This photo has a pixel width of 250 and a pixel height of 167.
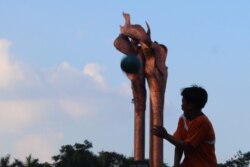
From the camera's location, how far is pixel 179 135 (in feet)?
20.0

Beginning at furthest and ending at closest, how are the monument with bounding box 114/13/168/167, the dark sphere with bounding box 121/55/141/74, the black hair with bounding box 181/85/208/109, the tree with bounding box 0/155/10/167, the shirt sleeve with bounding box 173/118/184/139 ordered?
the tree with bounding box 0/155/10/167
the monument with bounding box 114/13/168/167
the dark sphere with bounding box 121/55/141/74
the shirt sleeve with bounding box 173/118/184/139
the black hair with bounding box 181/85/208/109

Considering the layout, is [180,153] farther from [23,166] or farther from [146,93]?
[23,166]

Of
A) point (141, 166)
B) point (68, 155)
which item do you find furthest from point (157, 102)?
point (68, 155)

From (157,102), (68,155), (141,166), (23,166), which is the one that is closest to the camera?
(141,166)

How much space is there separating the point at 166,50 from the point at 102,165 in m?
19.3

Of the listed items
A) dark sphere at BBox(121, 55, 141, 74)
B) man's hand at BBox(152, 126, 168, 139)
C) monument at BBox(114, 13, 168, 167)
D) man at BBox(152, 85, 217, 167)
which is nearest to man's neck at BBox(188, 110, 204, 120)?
Result: man at BBox(152, 85, 217, 167)

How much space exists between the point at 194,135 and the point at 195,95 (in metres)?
0.29

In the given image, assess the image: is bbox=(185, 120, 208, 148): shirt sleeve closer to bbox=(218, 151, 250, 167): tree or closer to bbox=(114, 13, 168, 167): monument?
bbox=(114, 13, 168, 167): monument

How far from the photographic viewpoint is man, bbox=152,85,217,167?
5945 mm

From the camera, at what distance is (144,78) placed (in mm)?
23922

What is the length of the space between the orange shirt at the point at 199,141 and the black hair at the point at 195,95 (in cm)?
12

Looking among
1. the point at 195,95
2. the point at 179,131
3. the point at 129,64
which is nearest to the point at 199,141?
the point at 179,131

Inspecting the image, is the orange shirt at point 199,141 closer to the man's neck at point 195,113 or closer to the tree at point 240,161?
the man's neck at point 195,113

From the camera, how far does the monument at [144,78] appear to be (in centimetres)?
2323
